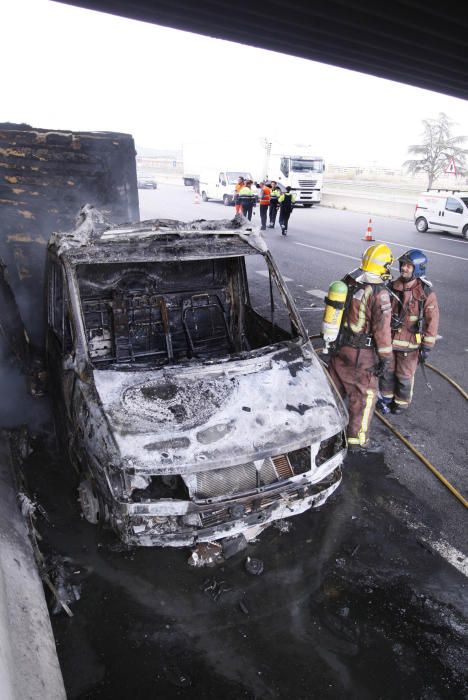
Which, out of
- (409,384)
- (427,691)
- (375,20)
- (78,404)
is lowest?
(427,691)

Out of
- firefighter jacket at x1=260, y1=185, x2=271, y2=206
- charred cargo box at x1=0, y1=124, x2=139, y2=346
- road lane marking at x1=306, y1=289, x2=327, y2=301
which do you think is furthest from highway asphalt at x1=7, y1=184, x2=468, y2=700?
firefighter jacket at x1=260, y1=185, x2=271, y2=206

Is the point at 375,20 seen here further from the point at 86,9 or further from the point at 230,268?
the point at 230,268

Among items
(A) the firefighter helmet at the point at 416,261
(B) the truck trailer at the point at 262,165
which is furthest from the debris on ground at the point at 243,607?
(B) the truck trailer at the point at 262,165

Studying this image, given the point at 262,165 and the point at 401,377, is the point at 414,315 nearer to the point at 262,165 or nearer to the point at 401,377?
the point at 401,377

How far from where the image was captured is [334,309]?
172 inches

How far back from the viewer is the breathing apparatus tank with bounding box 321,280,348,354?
4.27m

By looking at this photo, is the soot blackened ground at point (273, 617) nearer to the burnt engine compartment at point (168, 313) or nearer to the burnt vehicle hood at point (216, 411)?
the burnt vehicle hood at point (216, 411)

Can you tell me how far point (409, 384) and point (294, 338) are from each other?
5.85 feet

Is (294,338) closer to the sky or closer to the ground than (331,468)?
closer to the sky

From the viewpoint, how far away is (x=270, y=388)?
361 centimetres

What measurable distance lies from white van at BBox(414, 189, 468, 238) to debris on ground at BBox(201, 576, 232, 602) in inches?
664

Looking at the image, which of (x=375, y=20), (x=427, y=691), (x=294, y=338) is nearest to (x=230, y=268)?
(x=294, y=338)

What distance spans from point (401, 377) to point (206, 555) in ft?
9.62

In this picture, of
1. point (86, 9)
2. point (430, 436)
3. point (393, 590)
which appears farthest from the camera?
point (86, 9)
